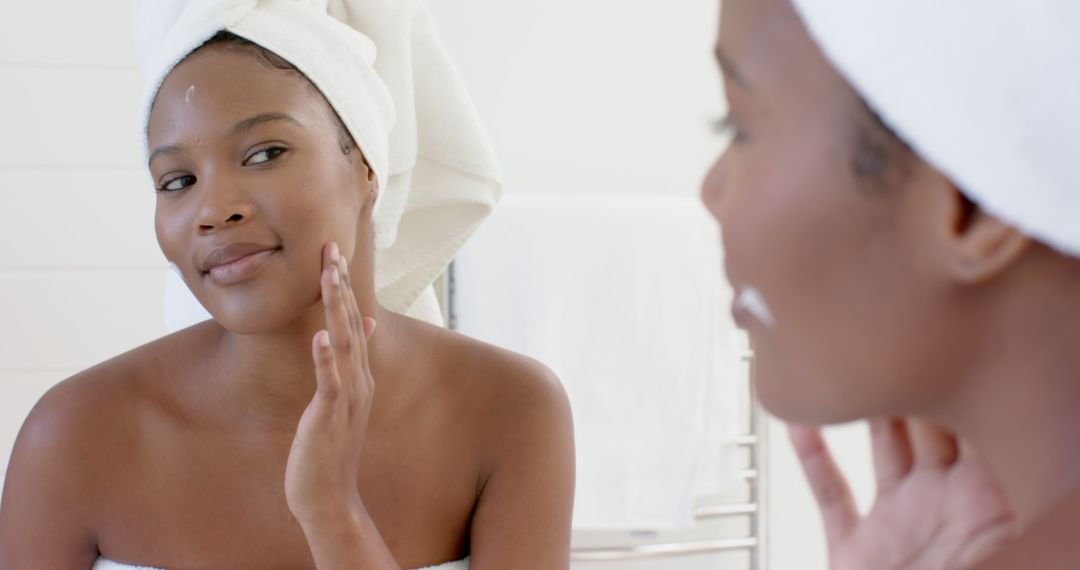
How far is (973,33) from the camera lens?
0.48 meters

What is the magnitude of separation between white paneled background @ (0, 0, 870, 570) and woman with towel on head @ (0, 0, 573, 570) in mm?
676

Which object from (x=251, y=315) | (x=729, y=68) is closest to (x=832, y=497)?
(x=729, y=68)

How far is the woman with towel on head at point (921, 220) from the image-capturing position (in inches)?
18.7

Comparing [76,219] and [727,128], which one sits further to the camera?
[76,219]

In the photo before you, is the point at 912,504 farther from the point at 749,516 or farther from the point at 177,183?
the point at 749,516

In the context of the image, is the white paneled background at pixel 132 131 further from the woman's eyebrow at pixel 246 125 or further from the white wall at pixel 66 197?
the woman's eyebrow at pixel 246 125

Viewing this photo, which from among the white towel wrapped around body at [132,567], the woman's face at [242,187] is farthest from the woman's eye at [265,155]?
the white towel wrapped around body at [132,567]

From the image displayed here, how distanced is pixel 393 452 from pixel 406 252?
0.23 meters

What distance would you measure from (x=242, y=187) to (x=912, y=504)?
0.60 metres

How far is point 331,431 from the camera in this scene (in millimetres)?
962

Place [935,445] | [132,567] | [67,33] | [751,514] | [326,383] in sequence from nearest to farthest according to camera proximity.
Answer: [935,445]
[326,383]
[132,567]
[67,33]
[751,514]

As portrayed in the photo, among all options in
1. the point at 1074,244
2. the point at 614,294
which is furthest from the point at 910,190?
the point at 614,294

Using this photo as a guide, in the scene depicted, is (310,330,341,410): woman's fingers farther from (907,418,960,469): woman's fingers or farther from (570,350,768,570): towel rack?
(570,350,768,570): towel rack

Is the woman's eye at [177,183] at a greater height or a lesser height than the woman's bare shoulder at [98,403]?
greater
